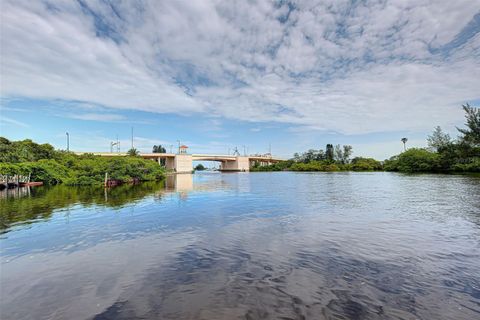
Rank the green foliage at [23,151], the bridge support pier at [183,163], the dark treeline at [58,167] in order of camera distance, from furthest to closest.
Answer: the bridge support pier at [183,163]
the green foliage at [23,151]
the dark treeline at [58,167]

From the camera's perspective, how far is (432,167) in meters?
69.8

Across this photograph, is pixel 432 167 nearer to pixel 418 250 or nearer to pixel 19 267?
pixel 418 250

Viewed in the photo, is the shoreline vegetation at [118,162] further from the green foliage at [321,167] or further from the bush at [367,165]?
the green foliage at [321,167]

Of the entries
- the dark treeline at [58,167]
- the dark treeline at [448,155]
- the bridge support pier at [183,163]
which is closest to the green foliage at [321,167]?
the dark treeline at [448,155]

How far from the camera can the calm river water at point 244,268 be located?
5188 mm

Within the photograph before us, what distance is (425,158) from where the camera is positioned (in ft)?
235

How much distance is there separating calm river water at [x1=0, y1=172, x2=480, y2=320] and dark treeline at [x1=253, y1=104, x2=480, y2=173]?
180ft

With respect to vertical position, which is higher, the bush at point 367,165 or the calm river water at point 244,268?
the bush at point 367,165

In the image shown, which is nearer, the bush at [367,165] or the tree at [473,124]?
the tree at [473,124]

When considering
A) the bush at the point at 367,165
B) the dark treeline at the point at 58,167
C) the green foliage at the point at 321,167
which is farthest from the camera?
the green foliage at the point at 321,167

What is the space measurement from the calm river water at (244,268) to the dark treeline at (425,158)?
55.0m

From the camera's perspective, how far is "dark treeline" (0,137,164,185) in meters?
39.8

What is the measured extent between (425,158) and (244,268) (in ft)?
273

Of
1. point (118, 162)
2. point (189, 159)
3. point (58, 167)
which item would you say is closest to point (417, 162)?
point (118, 162)
